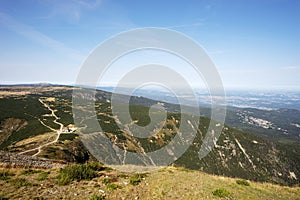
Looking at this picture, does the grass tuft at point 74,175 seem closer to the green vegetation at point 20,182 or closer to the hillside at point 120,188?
the hillside at point 120,188

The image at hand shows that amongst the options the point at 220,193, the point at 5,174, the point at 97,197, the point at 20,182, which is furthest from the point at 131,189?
the point at 5,174

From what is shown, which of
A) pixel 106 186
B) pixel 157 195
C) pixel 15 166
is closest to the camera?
pixel 157 195

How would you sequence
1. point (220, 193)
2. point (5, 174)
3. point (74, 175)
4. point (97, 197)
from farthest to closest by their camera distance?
point (5, 174) < point (74, 175) < point (220, 193) < point (97, 197)

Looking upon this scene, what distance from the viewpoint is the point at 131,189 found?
52.5 feet

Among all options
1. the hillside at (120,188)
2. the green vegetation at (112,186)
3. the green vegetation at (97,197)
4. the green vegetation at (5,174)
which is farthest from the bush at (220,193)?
the green vegetation at (5,174)

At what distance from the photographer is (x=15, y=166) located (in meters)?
22.6

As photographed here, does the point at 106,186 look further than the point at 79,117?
No

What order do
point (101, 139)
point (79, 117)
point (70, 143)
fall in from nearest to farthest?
1. point (70, 143)
2. point (101, 139)
3. point (79, 117)

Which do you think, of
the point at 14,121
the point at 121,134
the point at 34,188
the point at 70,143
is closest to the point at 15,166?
the point at 34,188

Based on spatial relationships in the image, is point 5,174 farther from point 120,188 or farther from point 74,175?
point 120,188

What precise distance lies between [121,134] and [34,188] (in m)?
161

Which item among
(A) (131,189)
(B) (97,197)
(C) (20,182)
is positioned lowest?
(A) (131,189)

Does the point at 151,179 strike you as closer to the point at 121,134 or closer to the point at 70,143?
the point at 70,143

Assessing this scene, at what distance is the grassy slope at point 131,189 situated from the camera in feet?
48.7
